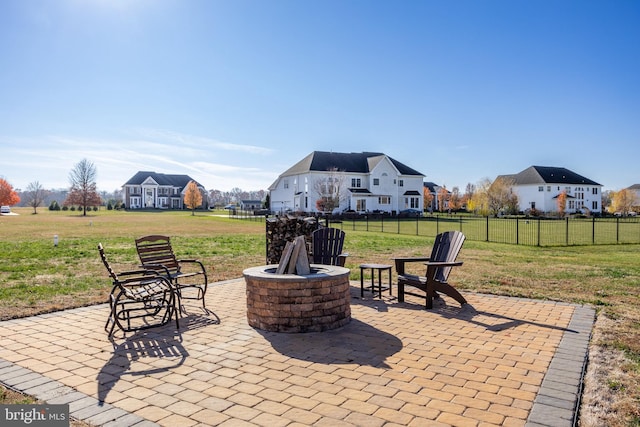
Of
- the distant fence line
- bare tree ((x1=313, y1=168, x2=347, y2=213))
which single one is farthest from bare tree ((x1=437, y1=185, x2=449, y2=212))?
the distant fence line

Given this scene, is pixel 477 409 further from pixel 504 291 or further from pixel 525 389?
pixel 504 291

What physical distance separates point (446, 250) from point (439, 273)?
1.42 feet

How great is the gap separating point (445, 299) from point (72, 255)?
1166 centimetres

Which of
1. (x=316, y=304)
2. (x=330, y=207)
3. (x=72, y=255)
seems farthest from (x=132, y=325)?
(x=330, y=207)

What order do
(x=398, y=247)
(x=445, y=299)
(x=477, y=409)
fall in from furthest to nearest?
(x=398, y=247), (x=445, y=299), (x=477, y=409)

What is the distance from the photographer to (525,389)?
388 centimetres

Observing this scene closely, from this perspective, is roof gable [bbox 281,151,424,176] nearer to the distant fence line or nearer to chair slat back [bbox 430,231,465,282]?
the distant fence line

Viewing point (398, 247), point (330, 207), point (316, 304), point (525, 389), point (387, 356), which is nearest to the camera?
point (525, 389)

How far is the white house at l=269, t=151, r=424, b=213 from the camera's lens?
54500 mm

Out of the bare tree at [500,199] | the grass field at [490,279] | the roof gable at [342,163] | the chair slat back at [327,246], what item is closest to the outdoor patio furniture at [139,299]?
the grass field at [490,279]

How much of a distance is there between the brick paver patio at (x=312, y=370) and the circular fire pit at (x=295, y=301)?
0.17 m

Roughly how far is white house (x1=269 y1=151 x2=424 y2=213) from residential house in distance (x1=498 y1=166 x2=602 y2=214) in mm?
25551

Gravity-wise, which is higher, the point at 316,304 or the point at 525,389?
the point at 316,304

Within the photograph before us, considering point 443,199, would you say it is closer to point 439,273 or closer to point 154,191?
point 154,191
